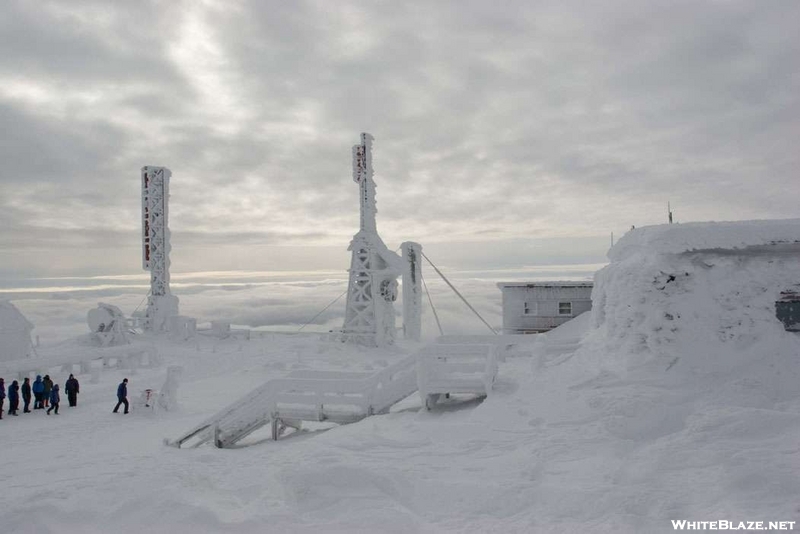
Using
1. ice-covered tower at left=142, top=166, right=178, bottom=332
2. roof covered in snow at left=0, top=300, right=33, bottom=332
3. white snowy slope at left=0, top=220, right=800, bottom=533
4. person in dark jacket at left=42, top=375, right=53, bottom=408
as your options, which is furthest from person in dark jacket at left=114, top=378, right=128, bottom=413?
ice-covered tower at left=142, top=166, right=178, bottom=332

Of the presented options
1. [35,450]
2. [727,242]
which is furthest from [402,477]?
[35,450]

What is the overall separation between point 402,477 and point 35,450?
33.4ft

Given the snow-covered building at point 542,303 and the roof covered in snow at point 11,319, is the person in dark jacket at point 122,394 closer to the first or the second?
the roof covered in snow at point 11,319

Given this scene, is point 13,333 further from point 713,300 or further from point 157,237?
point 713,300

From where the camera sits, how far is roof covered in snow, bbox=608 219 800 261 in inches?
480

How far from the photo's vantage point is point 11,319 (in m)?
26.0

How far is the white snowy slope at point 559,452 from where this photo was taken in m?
7.75

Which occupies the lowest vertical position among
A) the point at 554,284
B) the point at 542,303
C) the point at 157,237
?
the point at 542,303

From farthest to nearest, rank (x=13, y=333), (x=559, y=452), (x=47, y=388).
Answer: (x=13, y=333) < (x=47, y=388) < (x=559, y=452)

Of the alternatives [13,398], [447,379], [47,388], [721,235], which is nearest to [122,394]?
[47,388]

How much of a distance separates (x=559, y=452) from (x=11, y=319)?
26232 mm

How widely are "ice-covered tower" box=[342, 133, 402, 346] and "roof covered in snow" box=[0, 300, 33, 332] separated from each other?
16181 mm

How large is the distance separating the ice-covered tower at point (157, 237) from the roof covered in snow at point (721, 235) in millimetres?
32391

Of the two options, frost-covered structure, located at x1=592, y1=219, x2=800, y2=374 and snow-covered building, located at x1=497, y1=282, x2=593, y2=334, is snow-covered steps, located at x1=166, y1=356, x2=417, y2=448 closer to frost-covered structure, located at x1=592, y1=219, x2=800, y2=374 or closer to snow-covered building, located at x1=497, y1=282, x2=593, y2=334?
frost-covered structure, located at x1=592, y1=219, x2=800, y2=374
